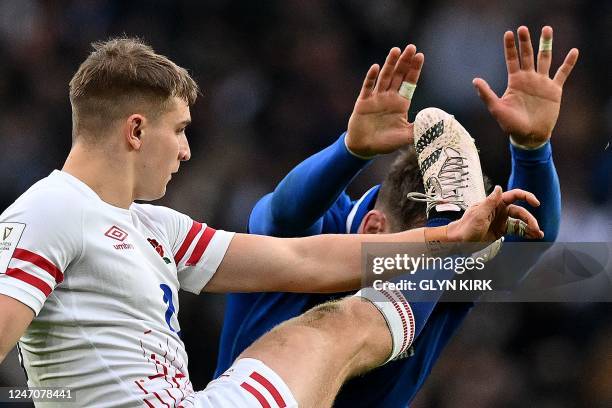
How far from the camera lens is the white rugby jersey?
219cm

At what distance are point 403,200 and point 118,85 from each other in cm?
128

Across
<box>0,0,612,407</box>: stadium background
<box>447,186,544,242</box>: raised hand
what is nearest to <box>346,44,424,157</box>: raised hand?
<box>447,186,544,242</box>: raised hand

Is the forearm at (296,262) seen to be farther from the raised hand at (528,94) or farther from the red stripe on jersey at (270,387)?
the raised hand at (528,94)

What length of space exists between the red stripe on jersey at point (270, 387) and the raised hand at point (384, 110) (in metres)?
0.96

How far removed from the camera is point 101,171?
240 cm

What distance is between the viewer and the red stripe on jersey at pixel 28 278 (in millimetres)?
2145

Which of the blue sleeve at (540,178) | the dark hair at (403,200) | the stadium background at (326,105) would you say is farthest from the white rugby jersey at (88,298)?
the stadium background at (326,105)

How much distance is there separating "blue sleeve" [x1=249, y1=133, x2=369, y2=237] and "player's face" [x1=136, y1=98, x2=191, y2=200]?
692 mm

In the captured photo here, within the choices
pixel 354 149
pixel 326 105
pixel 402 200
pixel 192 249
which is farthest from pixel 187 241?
pixel 326 105

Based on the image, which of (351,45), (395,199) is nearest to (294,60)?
(351,45)

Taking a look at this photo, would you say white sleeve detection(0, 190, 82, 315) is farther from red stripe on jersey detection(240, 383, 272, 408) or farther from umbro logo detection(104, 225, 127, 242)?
red stripe on jersey detection(240, 383, 272, 408)

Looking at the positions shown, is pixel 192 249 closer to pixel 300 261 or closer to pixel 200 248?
pixel 200 248

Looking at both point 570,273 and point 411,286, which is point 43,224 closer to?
point 411,286

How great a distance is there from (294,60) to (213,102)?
0.53 meters
